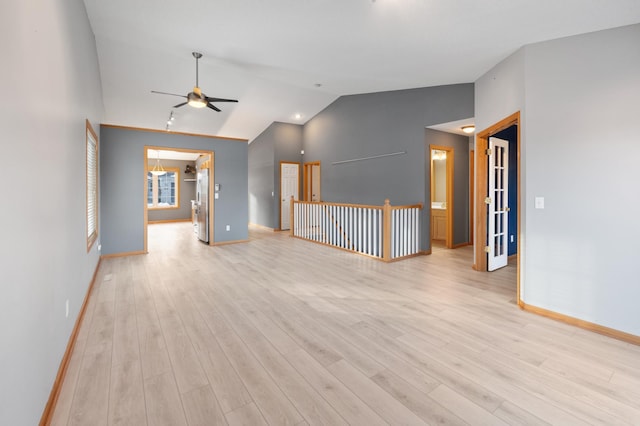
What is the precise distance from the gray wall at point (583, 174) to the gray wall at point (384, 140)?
82.2 inches

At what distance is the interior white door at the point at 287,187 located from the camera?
30.1 feet

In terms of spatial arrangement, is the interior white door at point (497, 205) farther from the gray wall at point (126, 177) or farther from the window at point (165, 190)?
the window at point (165, 190)

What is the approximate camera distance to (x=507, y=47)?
3227 millimetres

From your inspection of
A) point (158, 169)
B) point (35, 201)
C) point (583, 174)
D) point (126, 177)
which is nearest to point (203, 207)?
point (126, 177)

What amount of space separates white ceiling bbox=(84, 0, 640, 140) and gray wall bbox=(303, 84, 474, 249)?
1.37 feet

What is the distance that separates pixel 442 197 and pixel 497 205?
3.68 m

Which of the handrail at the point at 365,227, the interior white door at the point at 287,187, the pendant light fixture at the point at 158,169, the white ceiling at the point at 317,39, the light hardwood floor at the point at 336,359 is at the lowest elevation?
the light hardwood floor at the point at 336,359

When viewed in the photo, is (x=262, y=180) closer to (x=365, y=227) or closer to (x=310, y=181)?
(x=310, y=181)

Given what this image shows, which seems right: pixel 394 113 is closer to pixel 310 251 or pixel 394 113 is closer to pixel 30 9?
pixel 310 251

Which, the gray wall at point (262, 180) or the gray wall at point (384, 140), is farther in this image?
the gray wall at point (262, 180)

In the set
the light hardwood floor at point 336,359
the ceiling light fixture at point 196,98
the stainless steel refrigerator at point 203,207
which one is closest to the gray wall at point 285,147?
the stainless steel refrigerator at point 203,207

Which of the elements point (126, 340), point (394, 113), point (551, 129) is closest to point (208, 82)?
point (394, 113)

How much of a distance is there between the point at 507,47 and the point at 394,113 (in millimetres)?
2919

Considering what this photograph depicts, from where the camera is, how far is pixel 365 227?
5.55m
